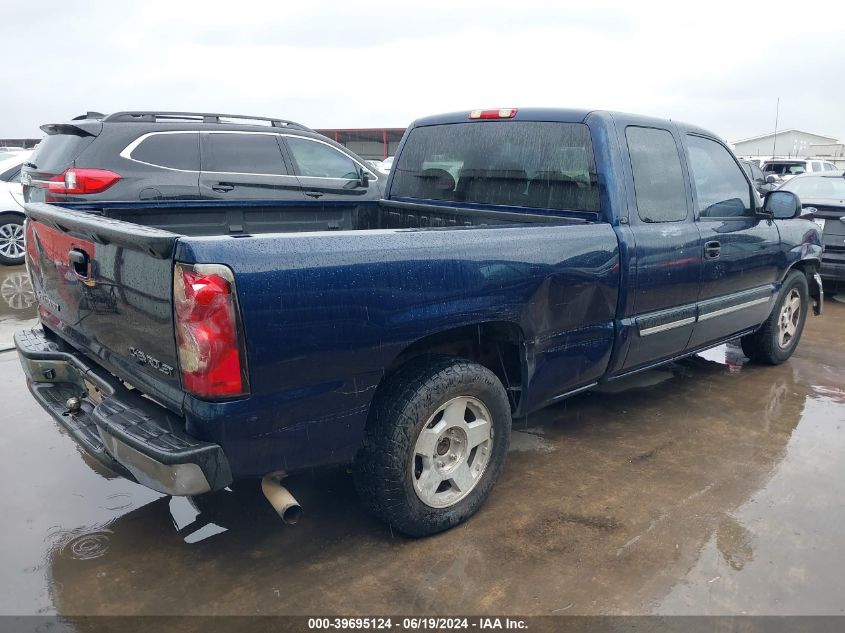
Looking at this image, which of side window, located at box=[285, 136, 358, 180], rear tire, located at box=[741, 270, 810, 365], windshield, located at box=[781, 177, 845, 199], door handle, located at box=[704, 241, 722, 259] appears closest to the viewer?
door handle, located at box=[704, 241, 722, 259]

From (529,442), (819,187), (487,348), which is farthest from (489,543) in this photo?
(819,187)

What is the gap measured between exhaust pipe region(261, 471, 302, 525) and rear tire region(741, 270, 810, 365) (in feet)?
13.4

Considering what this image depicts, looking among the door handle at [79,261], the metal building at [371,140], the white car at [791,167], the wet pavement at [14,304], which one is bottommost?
the wet pavement at [14,304]

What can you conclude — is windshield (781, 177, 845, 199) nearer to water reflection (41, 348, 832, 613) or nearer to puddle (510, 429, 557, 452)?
water reflection (41, 348, 832, 613)

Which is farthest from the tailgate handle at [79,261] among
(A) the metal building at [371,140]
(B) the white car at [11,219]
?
(A) the metal building at [371,140]

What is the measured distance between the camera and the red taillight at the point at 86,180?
6270 millimetres

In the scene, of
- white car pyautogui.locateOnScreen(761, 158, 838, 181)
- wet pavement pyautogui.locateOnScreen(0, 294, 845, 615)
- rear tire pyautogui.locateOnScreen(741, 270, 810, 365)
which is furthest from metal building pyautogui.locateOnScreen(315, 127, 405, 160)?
wet pavement pyautogui.locateOnScreen(0, 294, 845, 615)

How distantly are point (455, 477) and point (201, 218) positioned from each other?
2.21 m

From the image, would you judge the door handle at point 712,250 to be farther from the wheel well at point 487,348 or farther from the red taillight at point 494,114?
the wheel well at point 487,348

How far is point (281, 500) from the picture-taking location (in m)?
2.36

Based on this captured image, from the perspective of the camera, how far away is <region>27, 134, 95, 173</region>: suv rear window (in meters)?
6.39

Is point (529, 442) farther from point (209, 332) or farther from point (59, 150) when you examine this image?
point (59, 150)

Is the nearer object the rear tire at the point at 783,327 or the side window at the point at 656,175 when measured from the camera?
the side window at the point at 656,175

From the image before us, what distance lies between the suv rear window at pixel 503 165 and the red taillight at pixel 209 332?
2.08 m
